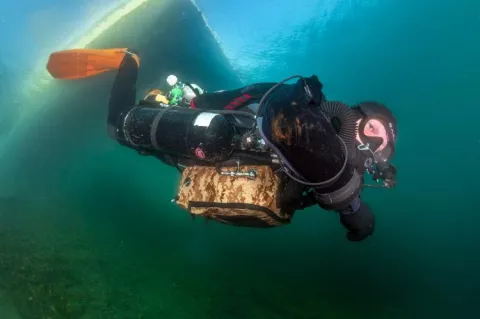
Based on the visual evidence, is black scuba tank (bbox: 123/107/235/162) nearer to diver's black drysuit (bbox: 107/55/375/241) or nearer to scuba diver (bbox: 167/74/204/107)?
diver's black drysuit (bbox: 107/55/375/241)

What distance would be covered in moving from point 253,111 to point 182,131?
0.74 m

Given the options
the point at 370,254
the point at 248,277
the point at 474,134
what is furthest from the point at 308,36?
the point at 248,277

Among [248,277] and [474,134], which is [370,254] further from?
[474,134]

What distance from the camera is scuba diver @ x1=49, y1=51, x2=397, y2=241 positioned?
53.9 inches

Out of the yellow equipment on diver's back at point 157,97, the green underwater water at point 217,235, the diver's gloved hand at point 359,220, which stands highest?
the yellow equipment on diver's back at point 157,97

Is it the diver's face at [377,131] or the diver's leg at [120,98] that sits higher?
the diver's face at [377,131]

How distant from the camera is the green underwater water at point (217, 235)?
8203 mm

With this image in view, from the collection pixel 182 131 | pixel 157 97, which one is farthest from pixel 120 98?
pixel 182 131

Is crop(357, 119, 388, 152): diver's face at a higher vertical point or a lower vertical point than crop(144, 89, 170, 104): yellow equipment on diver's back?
higher

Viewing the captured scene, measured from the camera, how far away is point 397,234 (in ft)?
66.0

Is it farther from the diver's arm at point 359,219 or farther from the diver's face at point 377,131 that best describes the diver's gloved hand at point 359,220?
the diver's face at point 377,131

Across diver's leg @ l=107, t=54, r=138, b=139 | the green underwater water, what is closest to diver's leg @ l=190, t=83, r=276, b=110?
diver's leg @ l=107, t=54, r=138, b=139

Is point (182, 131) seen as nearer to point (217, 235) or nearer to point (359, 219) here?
point (359, 219)

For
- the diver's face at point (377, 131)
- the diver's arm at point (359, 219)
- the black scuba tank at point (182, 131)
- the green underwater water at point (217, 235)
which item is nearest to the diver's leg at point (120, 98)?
the black scuba tank at point (182, 131)
